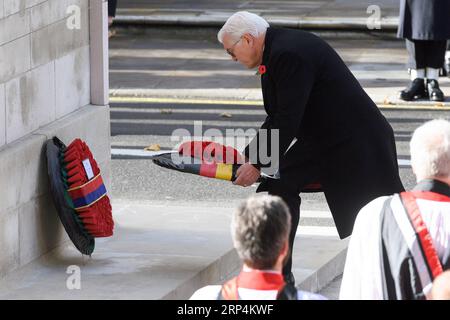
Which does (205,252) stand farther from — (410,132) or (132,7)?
(132,7)

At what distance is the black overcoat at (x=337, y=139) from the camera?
701cm

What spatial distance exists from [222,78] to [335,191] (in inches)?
319

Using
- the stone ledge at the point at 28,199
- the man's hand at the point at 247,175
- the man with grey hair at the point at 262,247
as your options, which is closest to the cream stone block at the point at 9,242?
the stone ledge at the point at 28,199

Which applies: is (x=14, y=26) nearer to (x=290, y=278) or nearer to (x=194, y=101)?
(x=290, y=278)

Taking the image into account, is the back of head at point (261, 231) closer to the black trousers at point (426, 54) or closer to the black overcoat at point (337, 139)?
the black overcoat at point (337, 139)

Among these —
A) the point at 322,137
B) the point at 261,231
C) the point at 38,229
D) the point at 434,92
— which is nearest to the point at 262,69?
the point at 322,137

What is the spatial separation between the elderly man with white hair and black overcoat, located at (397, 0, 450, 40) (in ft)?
29.9

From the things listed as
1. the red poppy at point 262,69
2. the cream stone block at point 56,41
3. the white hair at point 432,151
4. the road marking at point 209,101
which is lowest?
the road marking at point 209,101

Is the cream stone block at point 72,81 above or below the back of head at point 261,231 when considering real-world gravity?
below

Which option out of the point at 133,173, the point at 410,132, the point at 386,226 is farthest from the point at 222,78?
the point at 386,226

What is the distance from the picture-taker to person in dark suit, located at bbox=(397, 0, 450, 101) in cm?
1398

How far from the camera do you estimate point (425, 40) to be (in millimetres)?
14156

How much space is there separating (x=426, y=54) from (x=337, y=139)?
290 inches

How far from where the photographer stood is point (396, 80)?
15.1m
